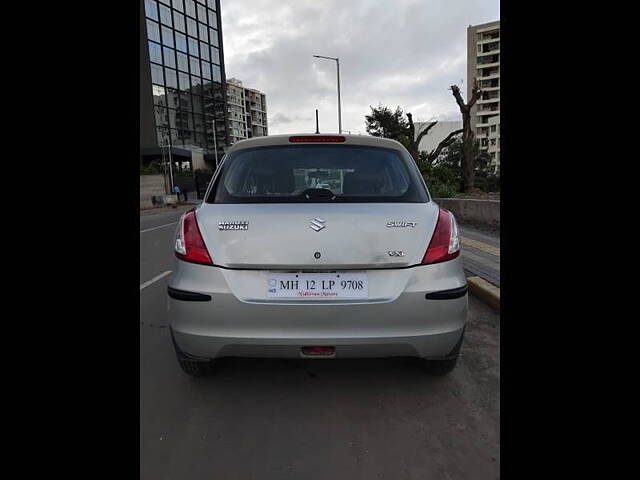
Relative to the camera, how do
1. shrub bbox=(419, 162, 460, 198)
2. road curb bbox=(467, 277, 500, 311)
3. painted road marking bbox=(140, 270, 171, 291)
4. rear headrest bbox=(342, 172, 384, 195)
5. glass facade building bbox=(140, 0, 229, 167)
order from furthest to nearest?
1. glass facade building bbox=(140, 0, 229, 167)
2. shrub bbox=(419, 162, 460, 198)
3. painted road marking bbox=(140, 270, 171, 291)
4. road curb bbox=(467, 277, 500, 311)
5. rear headrest bbox=(342, 172, 384, 195)

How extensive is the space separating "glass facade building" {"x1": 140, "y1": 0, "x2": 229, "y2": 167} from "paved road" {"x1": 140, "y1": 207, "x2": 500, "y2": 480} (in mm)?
47364

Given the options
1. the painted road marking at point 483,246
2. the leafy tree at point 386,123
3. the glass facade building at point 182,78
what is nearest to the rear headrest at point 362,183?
the painted road marking at point 483,246

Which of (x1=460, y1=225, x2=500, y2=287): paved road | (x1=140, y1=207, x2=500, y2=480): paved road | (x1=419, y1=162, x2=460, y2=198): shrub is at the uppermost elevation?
(x1=419, y1=162, x2=460, y2=198): shrub

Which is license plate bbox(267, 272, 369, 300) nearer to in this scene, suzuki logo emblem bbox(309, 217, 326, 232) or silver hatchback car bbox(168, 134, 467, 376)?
silver hatchback car bbox(168, 134, 467, 376)

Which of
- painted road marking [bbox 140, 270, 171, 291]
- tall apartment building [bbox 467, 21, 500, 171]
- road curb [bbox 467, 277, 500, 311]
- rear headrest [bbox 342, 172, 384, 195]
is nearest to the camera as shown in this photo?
rear headrest [bbox 342, 172, 384, 195]

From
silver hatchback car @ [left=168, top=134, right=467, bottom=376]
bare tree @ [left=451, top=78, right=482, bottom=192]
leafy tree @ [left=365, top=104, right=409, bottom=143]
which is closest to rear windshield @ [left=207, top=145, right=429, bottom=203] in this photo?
silver hatchback car @ [left=168, top=134, right=467, bottom=376]

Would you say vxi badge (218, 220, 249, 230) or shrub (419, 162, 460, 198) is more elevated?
shrub (419, 162, 460, 198)

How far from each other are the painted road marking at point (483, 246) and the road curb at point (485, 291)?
59.3 inches

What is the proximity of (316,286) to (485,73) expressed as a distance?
3256 inches

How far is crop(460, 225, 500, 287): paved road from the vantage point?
4.60m

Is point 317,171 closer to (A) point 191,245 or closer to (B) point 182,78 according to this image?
(A) point 191,245

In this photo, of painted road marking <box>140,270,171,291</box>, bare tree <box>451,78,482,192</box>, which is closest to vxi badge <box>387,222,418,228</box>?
painted road marking <box>140,270,171,291</box>

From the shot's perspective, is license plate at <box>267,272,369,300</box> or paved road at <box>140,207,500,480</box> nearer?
paved road at <box>140,207,500,480</box>

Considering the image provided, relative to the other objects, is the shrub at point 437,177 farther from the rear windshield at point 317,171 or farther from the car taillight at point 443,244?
the car taillight at point 443,244
